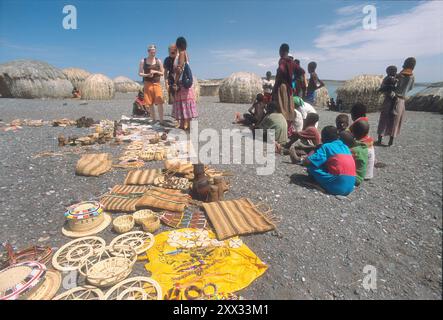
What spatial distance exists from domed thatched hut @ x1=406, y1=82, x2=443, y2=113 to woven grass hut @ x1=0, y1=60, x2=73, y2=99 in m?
22.9

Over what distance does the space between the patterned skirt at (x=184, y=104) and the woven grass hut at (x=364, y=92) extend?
32.3 feet

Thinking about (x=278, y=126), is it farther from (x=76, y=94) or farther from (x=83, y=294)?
(x=76, y=94)

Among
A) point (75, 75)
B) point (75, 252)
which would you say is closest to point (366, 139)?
point (75, 252)

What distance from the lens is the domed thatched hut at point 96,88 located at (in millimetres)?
17250

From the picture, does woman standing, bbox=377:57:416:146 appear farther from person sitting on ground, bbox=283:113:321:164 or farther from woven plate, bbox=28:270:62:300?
woven plate, bbox=28:270:62:300

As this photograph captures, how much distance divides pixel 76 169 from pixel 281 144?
14.3ft

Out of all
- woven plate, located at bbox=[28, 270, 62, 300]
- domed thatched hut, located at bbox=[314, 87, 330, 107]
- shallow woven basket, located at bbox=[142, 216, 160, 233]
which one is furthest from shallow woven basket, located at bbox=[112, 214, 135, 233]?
domed thatched hut, located at bbox=[314, 87, 330, 107]

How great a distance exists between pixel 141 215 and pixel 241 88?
43.2ft

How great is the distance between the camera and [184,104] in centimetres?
686

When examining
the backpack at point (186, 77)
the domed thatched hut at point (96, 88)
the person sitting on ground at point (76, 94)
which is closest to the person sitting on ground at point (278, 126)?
the backpack at point (186, 77)
